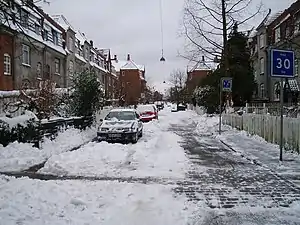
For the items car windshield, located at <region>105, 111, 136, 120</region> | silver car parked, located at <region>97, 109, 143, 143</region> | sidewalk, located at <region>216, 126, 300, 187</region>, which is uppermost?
car windshield, located at <region>105, 111, 136, 120</region>

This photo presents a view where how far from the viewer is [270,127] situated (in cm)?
1606

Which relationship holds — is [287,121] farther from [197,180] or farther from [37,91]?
[37,91]

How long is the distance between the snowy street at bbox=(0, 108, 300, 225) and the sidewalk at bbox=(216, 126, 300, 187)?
0.20 meters

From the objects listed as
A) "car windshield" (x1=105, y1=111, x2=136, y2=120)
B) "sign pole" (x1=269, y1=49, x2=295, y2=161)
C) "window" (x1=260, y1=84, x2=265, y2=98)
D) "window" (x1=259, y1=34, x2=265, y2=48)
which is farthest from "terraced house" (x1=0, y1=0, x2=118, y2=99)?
"window" (x1=259, y1=34, x2=265, y2=48)

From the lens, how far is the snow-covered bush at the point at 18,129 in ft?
43.6

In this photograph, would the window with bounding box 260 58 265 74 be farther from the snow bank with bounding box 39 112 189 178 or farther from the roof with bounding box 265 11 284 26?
the snow bank with bounding box 39 112 189 178

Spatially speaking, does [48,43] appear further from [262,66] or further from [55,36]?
[262,66]

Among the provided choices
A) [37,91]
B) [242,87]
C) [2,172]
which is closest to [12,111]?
[37,91]

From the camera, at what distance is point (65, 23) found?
4519 centimetres

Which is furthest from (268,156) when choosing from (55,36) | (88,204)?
(55,36)

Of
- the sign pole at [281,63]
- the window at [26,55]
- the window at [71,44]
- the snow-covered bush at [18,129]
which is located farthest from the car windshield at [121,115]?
the window at [71,44]

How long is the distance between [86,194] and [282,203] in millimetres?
3439

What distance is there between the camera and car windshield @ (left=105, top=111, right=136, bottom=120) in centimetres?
1994

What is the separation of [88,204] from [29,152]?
22.4 feet
